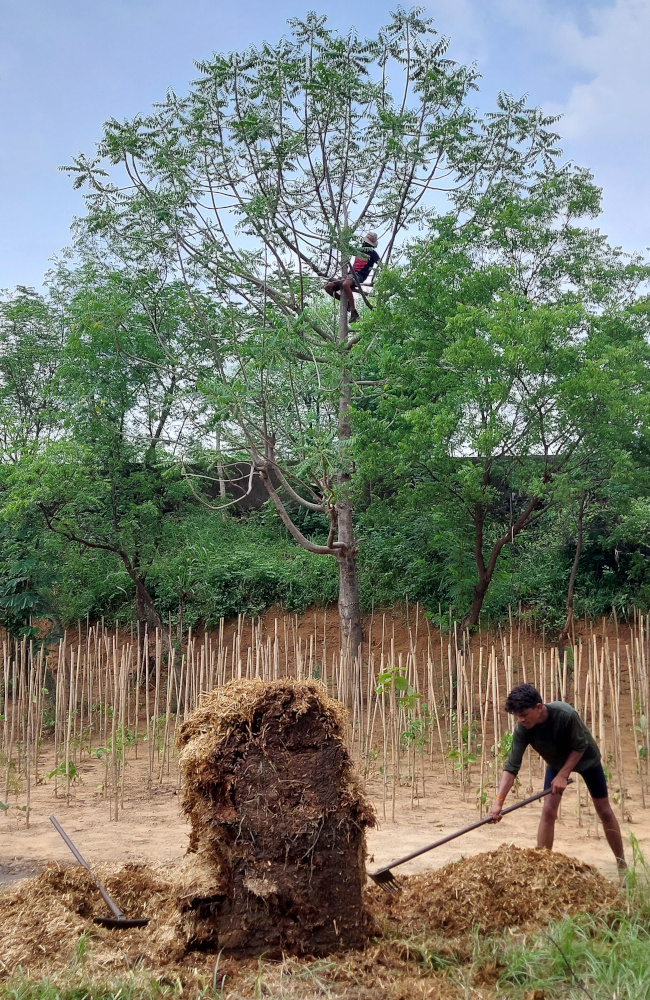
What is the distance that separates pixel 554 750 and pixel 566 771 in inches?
4.4

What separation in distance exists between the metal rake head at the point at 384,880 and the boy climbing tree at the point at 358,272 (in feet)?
20.6

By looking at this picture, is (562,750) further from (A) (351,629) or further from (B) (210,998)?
(A) (351,629)

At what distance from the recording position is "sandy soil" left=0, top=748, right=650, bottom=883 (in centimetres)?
434

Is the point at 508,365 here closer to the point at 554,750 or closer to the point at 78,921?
the point at 554,750

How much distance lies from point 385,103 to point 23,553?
20.6 feet

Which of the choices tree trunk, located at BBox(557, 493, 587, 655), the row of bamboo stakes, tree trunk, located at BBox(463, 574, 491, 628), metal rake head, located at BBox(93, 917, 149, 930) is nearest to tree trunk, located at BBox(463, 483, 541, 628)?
tree trunk, located at BBox(463, 574, 491, 628)

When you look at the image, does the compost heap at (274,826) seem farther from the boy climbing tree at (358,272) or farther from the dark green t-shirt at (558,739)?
→ the boy climbing tree at (358,272)

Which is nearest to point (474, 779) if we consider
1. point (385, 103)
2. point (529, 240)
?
point (529, 240)

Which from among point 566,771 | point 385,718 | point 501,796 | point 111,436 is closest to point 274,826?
point 501,796

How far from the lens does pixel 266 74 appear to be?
27.0 ft

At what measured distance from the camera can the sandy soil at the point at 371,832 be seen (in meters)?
4.34

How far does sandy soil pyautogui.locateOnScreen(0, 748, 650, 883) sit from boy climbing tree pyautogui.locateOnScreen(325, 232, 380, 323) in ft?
16.9

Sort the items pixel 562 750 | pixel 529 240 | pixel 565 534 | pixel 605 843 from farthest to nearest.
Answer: pixel 565 534
pixel 529 240
pixel 605 843
pixel 562 750

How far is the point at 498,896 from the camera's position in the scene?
3.25 metres
